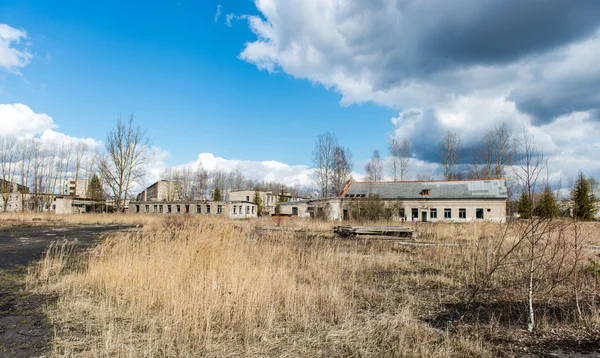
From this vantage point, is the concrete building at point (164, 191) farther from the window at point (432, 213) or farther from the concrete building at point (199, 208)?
the window at point (432, 213)

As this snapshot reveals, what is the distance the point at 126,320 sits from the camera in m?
4.74

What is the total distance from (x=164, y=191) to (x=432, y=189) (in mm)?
65169

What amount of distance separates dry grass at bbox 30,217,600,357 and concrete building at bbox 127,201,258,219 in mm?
46638

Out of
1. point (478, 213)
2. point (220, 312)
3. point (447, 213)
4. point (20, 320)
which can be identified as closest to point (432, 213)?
point (447, 213)

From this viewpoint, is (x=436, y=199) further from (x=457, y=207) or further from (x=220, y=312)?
(x=220, y=312)

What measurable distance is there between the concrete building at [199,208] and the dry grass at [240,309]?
4664 cm

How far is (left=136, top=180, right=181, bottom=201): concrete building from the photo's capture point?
7506cm

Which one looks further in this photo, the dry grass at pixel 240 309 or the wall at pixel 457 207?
the wall at pixel 457 207

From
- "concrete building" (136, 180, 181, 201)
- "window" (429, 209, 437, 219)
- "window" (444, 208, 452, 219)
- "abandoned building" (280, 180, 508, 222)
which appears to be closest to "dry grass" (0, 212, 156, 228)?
"abandoned building" (280, 180, 508, 222)

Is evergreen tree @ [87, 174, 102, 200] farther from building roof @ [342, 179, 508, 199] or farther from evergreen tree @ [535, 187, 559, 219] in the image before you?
evergreen tree @ [535, 187, 559, 219]

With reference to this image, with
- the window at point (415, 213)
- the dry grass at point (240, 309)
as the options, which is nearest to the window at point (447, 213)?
the window at point (415, 213)

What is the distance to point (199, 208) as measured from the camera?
55.9 metres

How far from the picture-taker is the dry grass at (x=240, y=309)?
12.7ft

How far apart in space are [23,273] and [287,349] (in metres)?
→ 7.75
